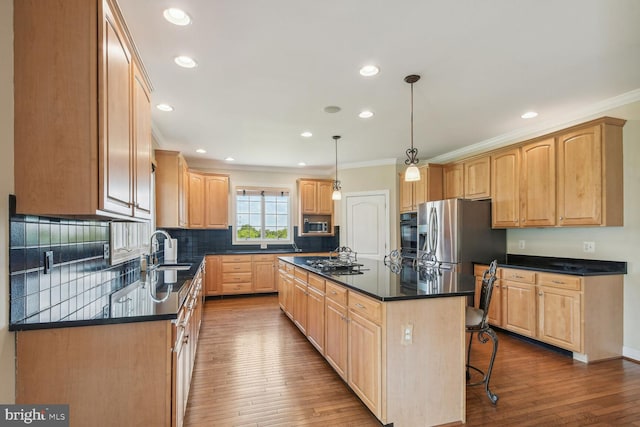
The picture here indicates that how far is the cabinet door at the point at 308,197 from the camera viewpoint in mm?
6859

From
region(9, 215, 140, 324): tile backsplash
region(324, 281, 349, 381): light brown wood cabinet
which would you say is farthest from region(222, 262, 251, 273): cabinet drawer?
region(9, 215, 140, 324): tile backsplash

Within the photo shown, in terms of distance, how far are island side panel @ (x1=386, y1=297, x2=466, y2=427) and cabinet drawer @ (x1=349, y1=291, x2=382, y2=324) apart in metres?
0.08

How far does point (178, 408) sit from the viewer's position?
182 cm

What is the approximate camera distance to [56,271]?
67.1 inches

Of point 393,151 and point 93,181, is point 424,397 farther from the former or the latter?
point 393,151

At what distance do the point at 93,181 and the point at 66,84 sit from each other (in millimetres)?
433

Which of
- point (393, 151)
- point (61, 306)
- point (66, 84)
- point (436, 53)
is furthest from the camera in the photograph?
point (393, 151)

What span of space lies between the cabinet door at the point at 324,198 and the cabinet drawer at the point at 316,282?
3625mm

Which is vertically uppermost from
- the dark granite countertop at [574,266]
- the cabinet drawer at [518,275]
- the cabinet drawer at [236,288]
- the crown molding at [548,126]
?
the crown molding at [548,126]

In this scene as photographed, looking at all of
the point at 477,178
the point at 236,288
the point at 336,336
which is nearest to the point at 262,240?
the point at 236,288

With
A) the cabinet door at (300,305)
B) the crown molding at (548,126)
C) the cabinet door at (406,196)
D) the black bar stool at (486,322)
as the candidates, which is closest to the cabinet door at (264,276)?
the cabinet door at (300,305)

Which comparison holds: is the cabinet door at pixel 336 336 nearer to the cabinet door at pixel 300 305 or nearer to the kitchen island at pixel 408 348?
the kitchen island at pixel 408 348

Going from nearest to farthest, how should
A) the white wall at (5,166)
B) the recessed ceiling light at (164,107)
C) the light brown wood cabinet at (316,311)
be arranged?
1. the white wall at (5,166)
2. the light brown wood cabinet at (316,311)
3. the recessed ceiling light at (164,107)

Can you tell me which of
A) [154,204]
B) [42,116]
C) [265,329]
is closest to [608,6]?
[42,116]
